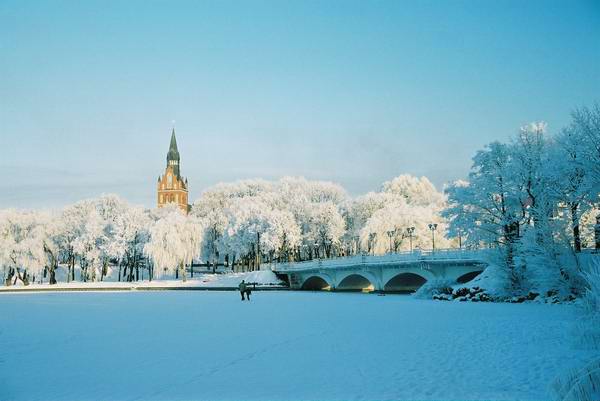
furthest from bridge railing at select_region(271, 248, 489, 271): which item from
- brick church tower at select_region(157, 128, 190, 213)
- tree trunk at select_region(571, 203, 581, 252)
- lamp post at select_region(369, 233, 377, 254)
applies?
brick church tower at select_region(157, 128, 190, 213)

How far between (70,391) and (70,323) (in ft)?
45.8

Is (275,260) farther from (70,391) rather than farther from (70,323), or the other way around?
(70,391)

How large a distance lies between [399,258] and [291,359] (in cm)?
3696

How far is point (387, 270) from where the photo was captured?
52.0m

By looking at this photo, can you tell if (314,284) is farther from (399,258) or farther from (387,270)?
(399,258)

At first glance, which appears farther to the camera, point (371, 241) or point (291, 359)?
point (371, 241)

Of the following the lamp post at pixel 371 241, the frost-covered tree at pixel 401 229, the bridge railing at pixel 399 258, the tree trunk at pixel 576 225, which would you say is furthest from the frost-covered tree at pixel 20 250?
the tree trunk at pixel 576 225

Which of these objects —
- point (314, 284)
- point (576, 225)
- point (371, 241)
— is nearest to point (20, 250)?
point (314, 284)

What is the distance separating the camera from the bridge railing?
138 ft

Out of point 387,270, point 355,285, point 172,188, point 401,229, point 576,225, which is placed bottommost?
point 355,285

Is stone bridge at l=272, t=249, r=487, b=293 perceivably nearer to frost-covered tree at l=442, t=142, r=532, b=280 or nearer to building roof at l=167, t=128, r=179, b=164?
A: frost-covered tree at l=442, t=142, r=532, b=280

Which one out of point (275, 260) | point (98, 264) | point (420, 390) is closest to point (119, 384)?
point (420, 390)

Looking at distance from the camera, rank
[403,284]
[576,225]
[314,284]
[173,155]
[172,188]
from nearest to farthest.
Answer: [576,225] → [403,284] → [314,284] → [172,188] → [173,155]

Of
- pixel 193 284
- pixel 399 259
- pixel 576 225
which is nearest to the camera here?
pixel 576 225
